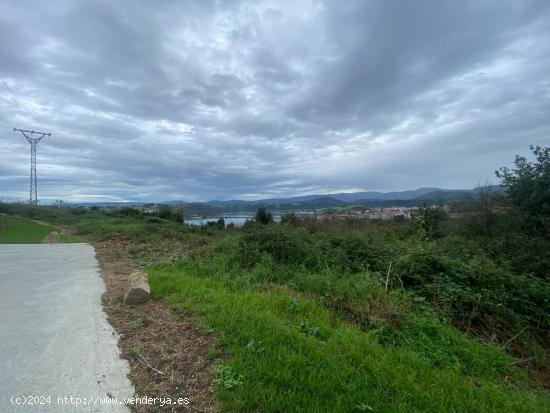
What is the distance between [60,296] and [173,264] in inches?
101

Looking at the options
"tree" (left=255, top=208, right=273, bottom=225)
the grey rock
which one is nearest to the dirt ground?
the grey rock

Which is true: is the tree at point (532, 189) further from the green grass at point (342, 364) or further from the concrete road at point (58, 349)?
the concrete road at point (58, 349)

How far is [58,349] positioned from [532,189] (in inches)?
579

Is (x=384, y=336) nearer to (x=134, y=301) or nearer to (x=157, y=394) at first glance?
(x=157, y=394)

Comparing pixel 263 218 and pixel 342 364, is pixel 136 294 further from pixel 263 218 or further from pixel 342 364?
pixel 263 218

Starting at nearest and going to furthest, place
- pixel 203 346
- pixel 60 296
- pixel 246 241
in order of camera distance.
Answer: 1. pixel 203 346
2. pixel 60 296
3. pixel 246 241

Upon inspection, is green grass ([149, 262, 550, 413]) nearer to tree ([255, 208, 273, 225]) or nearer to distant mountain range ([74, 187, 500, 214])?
tree ([255, 208, 273, 225])

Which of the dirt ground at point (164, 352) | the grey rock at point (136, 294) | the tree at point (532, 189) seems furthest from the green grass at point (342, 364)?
the tree at point (532, 189)

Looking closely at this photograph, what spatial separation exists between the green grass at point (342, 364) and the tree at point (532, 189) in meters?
9.61

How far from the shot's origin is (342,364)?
285cm

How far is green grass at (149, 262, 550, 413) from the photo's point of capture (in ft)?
8.03

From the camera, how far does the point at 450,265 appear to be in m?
6.14

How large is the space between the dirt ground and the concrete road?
0.45ft

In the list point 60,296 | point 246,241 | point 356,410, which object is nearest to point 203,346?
point 356,410
